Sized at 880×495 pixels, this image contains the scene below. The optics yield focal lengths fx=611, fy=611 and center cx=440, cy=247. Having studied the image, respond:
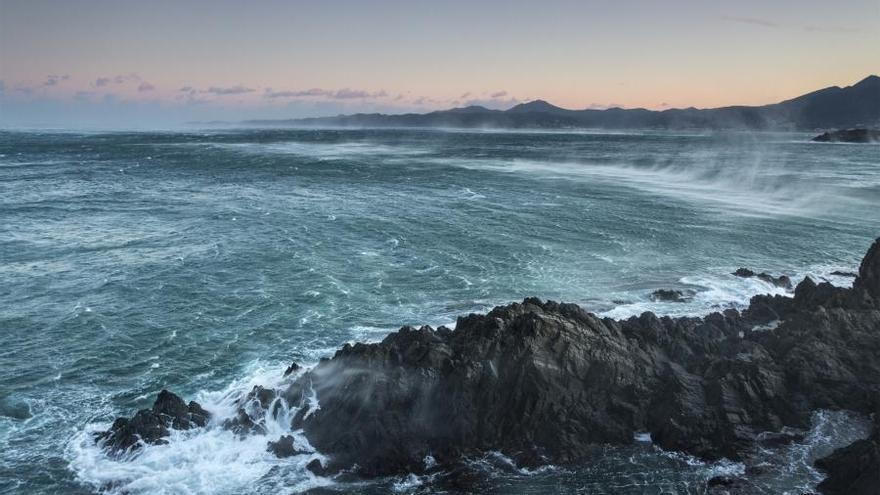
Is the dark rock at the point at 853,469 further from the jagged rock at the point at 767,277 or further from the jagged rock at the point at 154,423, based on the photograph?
the jagged rock at the point at 154,423

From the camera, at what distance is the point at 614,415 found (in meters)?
30.8

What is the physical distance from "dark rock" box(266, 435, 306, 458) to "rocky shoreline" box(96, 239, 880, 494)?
7 centimetres

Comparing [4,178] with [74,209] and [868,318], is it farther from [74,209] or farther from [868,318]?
[868,318]

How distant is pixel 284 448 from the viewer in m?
29.6

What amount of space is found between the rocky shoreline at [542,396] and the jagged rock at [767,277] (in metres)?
17.0

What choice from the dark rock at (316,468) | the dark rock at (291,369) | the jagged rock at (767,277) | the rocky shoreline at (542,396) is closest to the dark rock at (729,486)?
the rocky shoreline at (542,396)

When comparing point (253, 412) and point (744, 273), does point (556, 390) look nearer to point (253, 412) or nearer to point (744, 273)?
point (253, 412)

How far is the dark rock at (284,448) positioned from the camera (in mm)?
29484

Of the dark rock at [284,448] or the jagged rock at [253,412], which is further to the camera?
the jagged rock at [253,412]

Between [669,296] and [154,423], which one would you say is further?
[669,296]

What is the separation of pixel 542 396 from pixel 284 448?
12.8m

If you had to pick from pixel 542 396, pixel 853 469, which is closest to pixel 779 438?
pixel 853 469

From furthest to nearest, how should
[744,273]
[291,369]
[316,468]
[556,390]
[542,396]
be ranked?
[744,273]
[291,369]
[556,390]
[542,396]
[316,468]

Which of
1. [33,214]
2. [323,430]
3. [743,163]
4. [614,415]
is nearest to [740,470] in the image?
[614,415]
